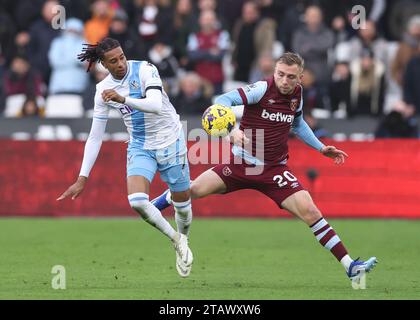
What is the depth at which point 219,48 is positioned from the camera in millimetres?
21672

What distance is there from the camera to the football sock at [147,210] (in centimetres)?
1140

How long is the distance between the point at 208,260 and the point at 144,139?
96.1 inches

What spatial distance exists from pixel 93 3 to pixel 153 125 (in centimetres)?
1162

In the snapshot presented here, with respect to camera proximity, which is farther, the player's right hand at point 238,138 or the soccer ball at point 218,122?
the soccer ball at point 218,122

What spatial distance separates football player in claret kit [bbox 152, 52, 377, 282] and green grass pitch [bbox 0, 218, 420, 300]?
0.73 metres

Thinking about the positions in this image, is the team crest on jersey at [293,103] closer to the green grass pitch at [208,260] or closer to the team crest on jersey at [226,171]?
the team crest on jersey at [226,171]

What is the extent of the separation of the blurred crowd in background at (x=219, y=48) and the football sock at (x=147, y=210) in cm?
914

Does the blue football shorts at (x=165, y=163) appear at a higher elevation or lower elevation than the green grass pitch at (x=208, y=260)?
higher

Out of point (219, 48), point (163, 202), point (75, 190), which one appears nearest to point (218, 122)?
point (75, 190)

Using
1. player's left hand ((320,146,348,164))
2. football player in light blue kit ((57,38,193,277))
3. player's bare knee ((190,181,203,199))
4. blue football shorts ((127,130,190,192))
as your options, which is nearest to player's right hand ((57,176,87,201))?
football player in light blue kit ((57,38,193,277))

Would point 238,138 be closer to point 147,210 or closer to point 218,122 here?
point 218,122

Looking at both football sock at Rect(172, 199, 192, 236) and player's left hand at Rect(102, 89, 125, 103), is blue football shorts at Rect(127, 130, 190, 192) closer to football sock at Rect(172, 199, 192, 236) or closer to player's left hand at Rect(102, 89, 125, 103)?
football sock at Rect(172, 199, 192, 236)

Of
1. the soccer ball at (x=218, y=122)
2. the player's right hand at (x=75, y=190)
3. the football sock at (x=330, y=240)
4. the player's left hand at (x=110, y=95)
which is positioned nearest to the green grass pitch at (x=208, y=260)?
the football sock at (x=330, y=240)

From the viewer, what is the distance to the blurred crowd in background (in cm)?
2116
